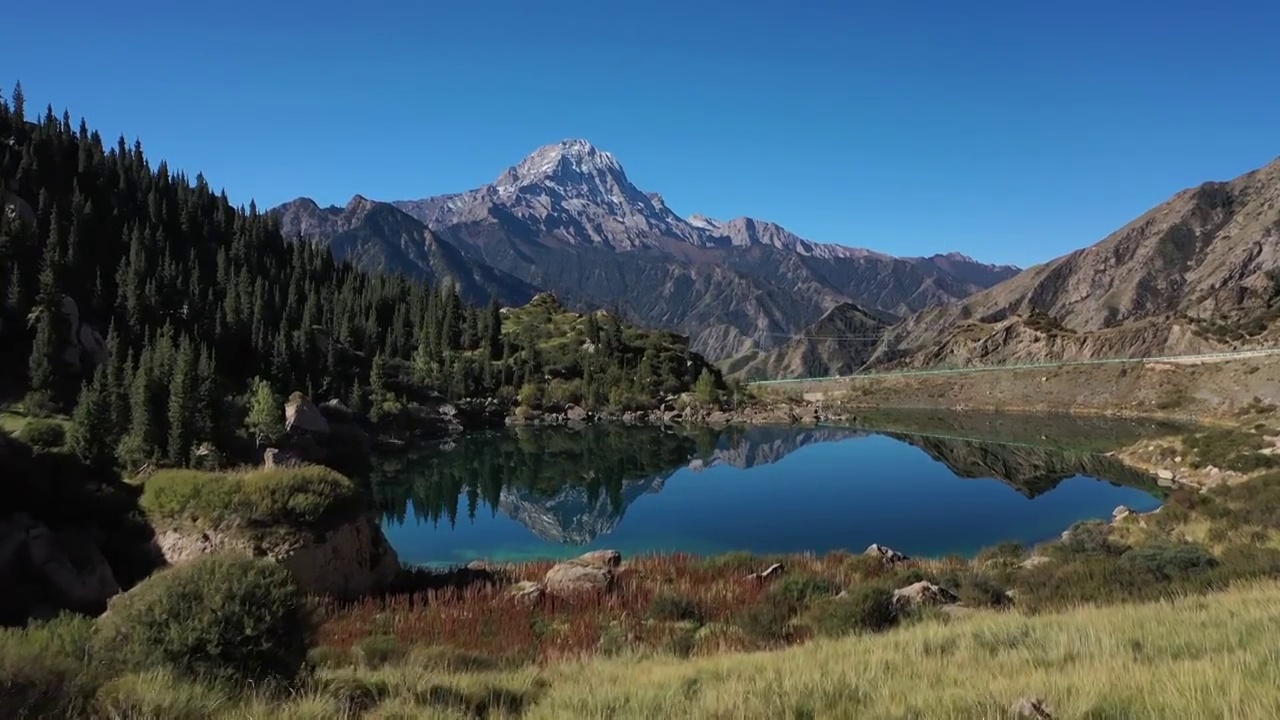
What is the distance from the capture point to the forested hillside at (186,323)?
4750 centimetres

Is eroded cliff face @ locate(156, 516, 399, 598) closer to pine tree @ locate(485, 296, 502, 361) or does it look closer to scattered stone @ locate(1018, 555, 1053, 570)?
scattered stone @ locate(1018, 555, 1053, 570)

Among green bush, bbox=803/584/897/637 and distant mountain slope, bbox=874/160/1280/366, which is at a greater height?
distant mountain slope, bbox=874/160/1280/366

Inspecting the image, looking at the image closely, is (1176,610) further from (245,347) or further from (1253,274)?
(1253,274)

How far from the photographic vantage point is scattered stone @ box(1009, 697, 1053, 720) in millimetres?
5660

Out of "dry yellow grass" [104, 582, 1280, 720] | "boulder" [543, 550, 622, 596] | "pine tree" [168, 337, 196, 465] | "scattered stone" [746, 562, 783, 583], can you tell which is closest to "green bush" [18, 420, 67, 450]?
"pine tree" [168, 337, 196, 465]

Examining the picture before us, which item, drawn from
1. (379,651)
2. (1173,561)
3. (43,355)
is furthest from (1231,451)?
(43,355)

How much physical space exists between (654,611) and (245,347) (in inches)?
2996

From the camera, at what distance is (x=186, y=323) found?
76.5 metres

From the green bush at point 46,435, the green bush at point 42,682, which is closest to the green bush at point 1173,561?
the green bush at point 42,682

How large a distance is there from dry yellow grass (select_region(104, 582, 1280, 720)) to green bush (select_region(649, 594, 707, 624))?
5104mm

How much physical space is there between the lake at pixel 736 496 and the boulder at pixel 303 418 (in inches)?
216

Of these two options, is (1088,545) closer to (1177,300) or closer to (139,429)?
(139,429)

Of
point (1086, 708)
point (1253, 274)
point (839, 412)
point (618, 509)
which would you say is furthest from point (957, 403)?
point (1086, 708)

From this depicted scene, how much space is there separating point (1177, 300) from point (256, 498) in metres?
185
